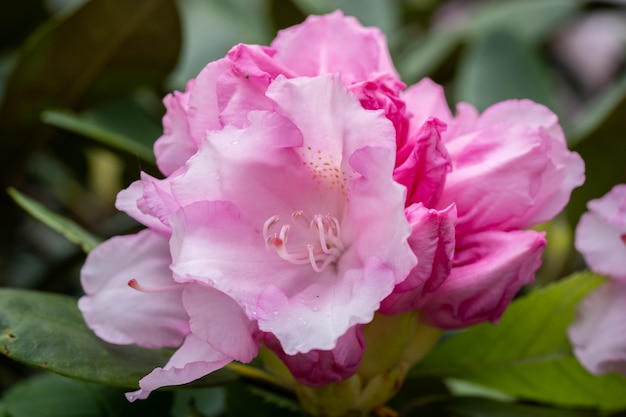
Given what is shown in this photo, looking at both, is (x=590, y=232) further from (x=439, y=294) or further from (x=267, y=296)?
(x=267, y=296)

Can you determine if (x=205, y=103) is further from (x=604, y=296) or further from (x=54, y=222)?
(x=604, y=296)

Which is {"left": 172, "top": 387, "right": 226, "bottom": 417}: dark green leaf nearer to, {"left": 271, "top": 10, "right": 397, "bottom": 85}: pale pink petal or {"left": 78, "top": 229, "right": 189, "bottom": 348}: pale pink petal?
{"left": 78, "top": 229, "right": 189, "bottom": 348}: pale pink petal

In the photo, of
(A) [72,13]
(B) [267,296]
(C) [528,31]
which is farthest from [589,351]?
(C) [528,31]

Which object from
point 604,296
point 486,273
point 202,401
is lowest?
point 202,401

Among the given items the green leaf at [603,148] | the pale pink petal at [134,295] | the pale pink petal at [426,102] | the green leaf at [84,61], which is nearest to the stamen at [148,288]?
the pale pink petal at [134,295]

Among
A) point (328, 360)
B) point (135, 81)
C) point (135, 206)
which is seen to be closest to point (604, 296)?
point (328, 360)

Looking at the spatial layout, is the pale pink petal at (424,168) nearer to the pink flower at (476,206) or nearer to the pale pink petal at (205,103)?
the pink flower at (476,206)
